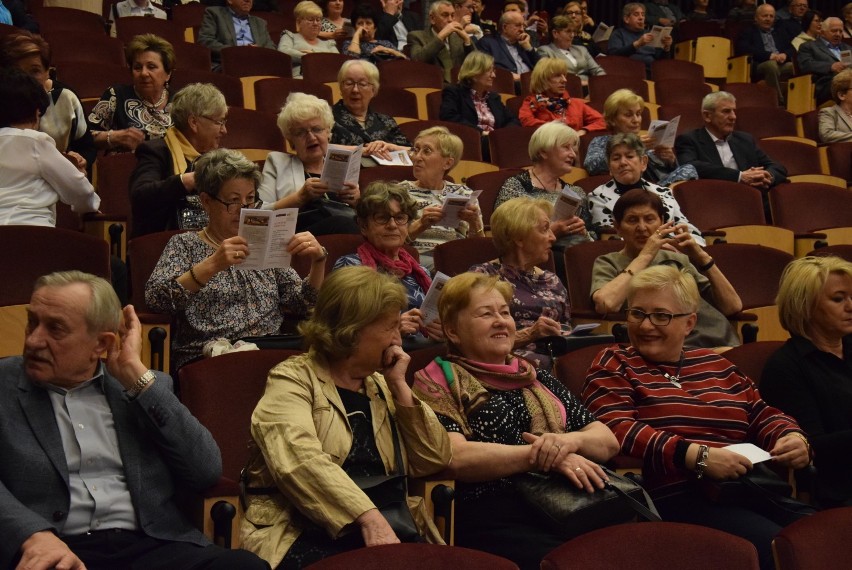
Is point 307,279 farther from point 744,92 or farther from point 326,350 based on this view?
point 744,92

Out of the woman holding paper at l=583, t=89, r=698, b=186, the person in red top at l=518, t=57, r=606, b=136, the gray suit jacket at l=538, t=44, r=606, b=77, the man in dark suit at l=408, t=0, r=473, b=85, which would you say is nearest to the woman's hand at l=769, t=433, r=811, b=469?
the woman holding paper at l=583, t=89, r=698, b=186

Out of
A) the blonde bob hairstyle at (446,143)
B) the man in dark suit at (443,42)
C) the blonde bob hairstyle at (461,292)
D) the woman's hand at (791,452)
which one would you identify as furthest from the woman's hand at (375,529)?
the man in dark suit at (443,42)

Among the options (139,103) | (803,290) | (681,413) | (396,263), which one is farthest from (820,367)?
(139,103)

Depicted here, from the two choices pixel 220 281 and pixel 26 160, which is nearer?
pixel 220 281

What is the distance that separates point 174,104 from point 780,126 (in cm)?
447

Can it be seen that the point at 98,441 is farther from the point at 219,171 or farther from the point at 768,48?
the point at 768,48

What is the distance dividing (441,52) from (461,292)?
4633 mm

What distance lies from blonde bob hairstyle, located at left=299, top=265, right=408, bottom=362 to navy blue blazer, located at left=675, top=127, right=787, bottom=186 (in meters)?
3.65

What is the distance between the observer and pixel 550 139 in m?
4.43

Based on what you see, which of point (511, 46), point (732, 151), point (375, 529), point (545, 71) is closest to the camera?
point (375, 529)

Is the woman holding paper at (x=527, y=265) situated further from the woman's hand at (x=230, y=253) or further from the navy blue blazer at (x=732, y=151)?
the navy blue blazer at (x=732, y=151)

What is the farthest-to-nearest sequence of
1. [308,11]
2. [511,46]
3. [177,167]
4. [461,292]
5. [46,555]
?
[511,46]
[308,11]
[177,167]
[461,292]
[46,555]

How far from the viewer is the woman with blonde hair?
270cm

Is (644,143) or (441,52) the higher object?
(441,52)
